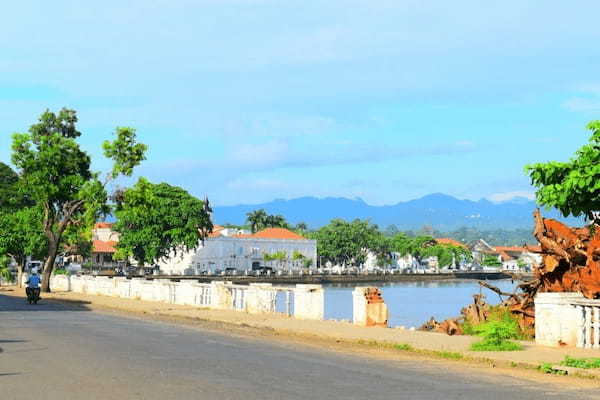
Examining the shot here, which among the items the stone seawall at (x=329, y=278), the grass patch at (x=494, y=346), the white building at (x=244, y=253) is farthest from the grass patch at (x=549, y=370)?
the white building at (x=244, y=253)

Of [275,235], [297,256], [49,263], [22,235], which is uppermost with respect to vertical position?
[275,235]

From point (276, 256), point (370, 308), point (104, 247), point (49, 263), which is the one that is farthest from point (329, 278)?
point (370, 308)

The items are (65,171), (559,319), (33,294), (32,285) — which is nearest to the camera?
(559,319)

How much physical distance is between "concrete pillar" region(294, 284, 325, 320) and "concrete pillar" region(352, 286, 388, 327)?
303cm

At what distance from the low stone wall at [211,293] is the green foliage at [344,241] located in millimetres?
123728

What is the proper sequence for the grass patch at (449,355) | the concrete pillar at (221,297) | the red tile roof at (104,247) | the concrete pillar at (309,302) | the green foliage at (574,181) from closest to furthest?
the grass patch at (449,355) < the green foliage at (574,181) < the concrete pillar at (309,302) < the concrete pillar at (221,297) < the red tile roof at (104,247)

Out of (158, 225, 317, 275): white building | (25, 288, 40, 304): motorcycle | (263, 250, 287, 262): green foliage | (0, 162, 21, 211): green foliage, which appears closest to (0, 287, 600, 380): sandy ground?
(25, 288, 40, 304): motorcycle

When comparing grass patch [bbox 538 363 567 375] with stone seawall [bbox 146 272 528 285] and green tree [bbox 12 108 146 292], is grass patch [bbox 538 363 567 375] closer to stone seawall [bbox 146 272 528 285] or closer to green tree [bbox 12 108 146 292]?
green tree [bbox 12 108 146 292]

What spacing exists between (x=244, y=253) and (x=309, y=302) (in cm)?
13543

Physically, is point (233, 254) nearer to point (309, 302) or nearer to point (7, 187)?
point (7, 187)

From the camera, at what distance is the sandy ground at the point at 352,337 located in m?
17.5

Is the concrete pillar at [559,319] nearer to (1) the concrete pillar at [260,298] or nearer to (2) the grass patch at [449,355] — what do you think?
(2) the grass patch at [449,355]

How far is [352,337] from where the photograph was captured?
22500 millimetres

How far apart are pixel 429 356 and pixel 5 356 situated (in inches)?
338
